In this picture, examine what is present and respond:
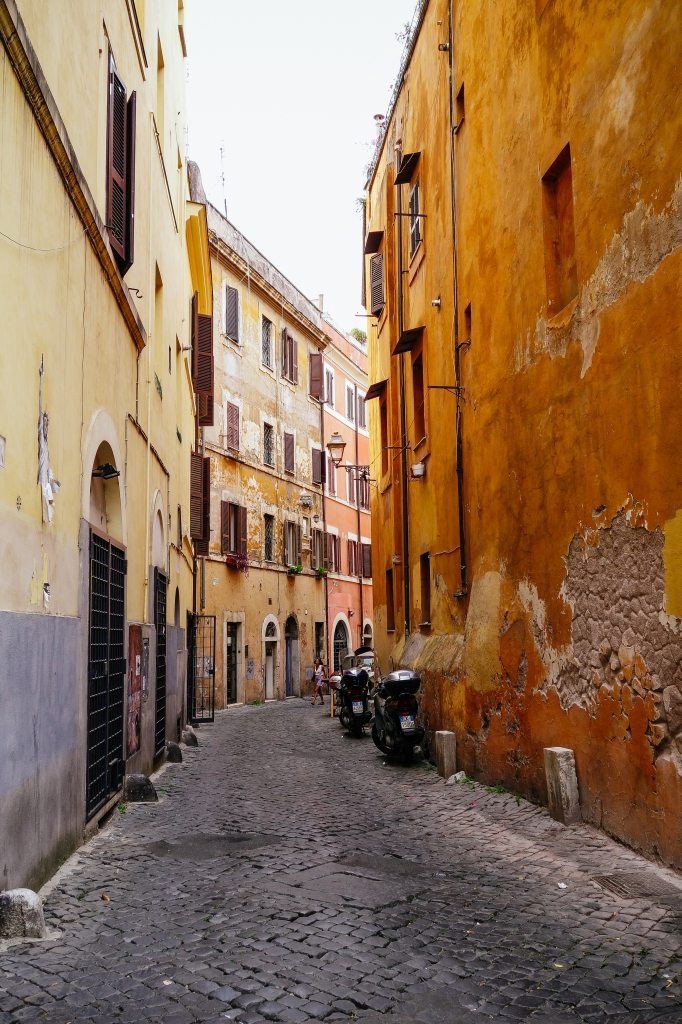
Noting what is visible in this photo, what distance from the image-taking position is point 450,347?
11852 millimetres

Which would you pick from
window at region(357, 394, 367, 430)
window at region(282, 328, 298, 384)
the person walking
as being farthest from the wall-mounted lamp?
window at region(357, 394, 367, 430)

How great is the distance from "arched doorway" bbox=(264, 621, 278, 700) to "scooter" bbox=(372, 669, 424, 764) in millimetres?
16675

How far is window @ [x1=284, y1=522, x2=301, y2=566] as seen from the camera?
99.7 feet

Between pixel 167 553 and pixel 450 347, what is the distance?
15.5 feet

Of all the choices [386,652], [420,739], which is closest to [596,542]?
[420,739]

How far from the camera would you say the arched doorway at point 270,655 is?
28395 millimetres

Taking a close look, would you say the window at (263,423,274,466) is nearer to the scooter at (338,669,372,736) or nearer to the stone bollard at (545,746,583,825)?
the scooter at (338,669,372,736)

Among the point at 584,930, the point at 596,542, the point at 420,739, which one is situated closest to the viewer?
the point at 584,930

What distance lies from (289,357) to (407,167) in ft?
58.2

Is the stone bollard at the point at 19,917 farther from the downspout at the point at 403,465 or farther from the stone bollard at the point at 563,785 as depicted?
the downspout at the point at 403,465

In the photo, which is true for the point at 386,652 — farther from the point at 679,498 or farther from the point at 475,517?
the point at 679,498

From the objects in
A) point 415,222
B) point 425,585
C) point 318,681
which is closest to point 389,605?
point 425,585

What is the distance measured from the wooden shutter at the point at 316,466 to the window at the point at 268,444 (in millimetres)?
4054

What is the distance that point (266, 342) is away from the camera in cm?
3000
